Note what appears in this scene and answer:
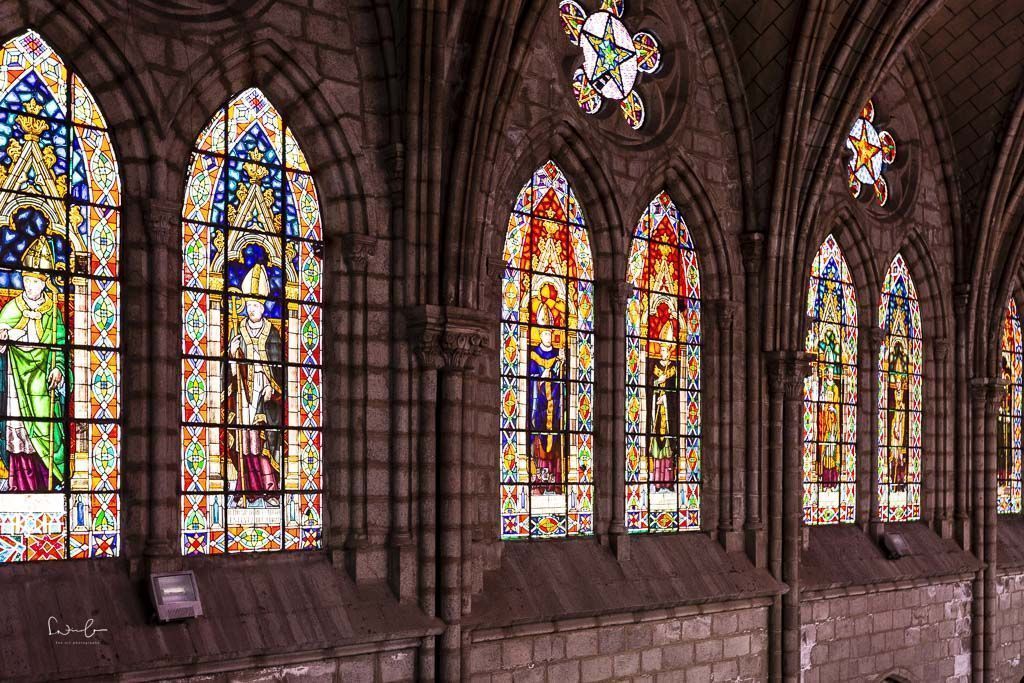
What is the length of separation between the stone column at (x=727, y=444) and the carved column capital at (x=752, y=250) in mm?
451

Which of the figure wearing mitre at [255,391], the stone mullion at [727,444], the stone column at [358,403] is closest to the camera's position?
the figure wearing mitre at [255,391]

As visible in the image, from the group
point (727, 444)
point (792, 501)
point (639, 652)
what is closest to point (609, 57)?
point (727, 444)

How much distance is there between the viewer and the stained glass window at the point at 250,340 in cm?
887

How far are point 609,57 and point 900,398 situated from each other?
6.15m

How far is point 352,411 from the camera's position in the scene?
31.4 ft

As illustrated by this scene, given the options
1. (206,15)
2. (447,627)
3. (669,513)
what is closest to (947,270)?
(669,513)

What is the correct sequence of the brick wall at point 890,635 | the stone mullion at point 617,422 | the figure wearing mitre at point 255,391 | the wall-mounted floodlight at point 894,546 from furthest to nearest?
the wall-mounted floodlight at point 894,546, the brick wall at point 890,635, the stone mullion at point 617,422, the figure wearing mitre at point 255,391

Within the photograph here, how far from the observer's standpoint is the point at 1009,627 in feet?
53.7

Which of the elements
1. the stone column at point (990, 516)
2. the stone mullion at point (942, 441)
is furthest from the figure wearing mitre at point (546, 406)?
the stone column at point (990, 516)

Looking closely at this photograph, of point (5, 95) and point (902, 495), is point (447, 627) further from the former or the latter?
point (902, 495)

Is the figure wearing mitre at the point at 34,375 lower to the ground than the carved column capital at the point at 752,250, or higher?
lower

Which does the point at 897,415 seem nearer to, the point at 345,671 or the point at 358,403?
the point at 358,403

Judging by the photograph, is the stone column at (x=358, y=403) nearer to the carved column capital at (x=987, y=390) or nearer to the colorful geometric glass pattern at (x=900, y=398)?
the colorful geometric glass pattern at (x=900, y=398)

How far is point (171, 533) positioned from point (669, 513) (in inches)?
212
